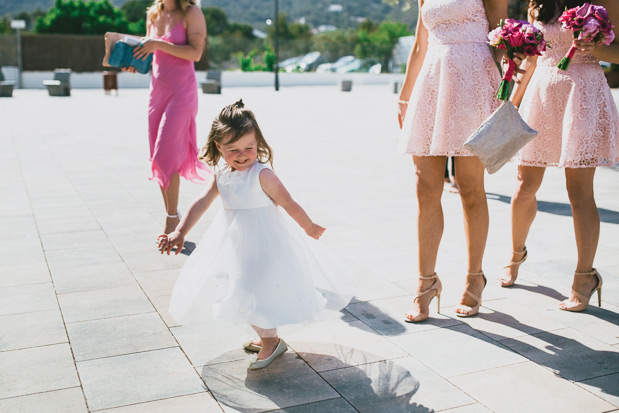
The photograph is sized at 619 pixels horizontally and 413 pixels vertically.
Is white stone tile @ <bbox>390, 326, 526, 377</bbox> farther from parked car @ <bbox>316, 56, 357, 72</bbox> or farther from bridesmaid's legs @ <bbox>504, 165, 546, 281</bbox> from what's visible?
parked car @ <bbox>316, 56, 357, 72</bbox>

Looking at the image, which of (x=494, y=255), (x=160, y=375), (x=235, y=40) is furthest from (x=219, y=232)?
(x=235, y=40)

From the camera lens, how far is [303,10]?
158750 mm

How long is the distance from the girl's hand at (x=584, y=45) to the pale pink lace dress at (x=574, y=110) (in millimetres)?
199

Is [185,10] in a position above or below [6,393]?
above

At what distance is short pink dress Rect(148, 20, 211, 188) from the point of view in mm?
5555

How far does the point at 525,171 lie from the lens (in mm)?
4355

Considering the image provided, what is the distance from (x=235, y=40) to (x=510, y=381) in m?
48.7

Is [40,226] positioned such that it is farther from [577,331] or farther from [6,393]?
[577,331]

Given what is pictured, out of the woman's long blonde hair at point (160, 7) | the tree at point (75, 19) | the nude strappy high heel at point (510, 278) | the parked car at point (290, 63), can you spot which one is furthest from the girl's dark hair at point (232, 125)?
the tree at point (75, 19)

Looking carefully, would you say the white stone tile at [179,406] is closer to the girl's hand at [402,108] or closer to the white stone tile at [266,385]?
the white stone tile at [266,385]

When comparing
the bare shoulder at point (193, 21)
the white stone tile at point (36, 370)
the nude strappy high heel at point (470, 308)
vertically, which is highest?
the bare shoulder at point (193, 21)

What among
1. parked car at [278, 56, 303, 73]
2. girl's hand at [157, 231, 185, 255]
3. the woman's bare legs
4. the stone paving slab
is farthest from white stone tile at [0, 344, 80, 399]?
parked car at [278, 56, 303, 73]

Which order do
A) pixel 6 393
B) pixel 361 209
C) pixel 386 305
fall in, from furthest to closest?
pixel 361 209 < pixel 386 305 < pixel 6 393

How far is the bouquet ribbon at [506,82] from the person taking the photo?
11.5ft
